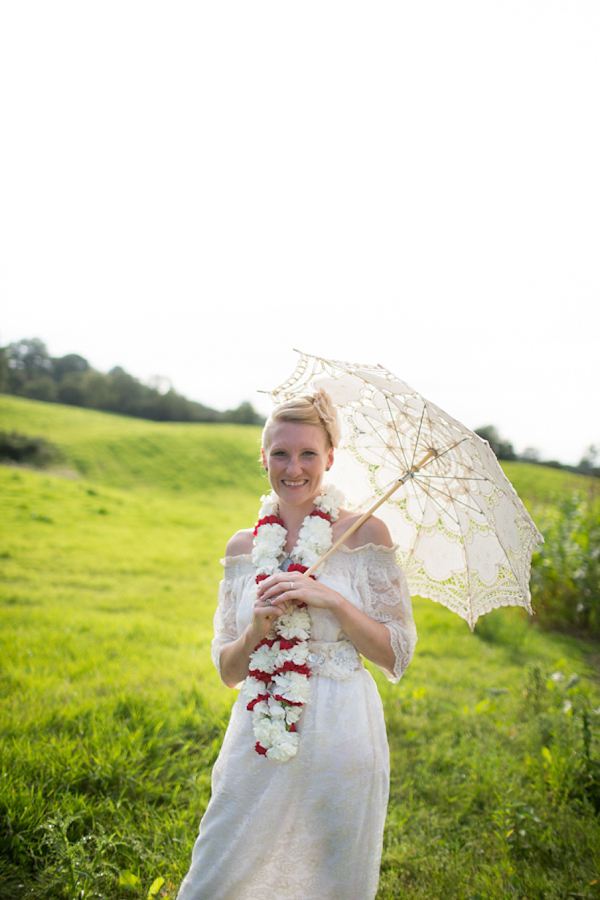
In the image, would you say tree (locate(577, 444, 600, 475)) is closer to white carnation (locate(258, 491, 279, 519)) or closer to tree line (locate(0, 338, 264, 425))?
white carnation (locate(258, 491, 279, 519))

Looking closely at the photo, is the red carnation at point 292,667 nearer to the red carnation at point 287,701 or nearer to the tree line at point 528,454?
the red carnation at point 287,701

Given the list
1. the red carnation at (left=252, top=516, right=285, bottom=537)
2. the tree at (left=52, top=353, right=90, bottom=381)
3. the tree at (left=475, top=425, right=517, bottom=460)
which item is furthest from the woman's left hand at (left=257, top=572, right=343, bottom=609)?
the tree at (left=52, top=353, right=90, bottom=381)

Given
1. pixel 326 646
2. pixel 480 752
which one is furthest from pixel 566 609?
pixel 326 646

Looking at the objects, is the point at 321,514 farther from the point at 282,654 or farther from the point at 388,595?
the point at 282,654

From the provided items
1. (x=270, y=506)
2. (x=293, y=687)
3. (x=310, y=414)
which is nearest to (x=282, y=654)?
(x=293, y=687)

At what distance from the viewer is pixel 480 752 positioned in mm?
4984

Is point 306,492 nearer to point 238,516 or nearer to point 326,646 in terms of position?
point 326,646

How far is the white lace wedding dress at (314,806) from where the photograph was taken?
255 centimetres

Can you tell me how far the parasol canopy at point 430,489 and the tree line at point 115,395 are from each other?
48.8 meters

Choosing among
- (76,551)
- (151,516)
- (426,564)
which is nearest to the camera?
(426,564)

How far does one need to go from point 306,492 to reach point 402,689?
4642mm

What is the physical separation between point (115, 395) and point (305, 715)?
5561cm

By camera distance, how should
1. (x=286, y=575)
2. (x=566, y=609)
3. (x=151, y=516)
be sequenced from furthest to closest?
(x=151, y=516) → (x=566, y=609) → (x=286, y=575)

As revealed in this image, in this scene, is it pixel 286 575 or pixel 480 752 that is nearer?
pixel 286 575
